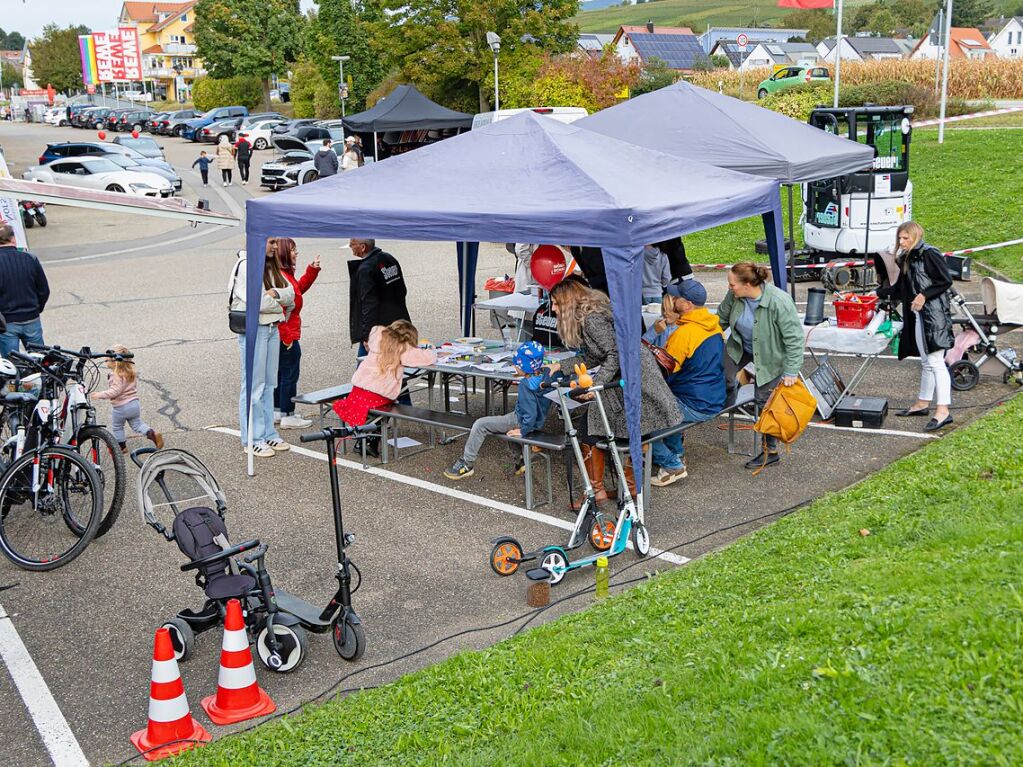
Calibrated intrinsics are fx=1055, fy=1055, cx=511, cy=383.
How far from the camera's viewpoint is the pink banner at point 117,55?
8906 cm

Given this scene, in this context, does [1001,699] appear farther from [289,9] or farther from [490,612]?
[289,9]

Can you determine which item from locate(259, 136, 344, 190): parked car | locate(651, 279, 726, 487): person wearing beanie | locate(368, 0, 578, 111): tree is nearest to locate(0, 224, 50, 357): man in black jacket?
locate(651, 279, 726, 487): person wearing beanie

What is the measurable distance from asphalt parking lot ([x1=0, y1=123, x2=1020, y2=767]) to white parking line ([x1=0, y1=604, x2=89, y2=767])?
35mm

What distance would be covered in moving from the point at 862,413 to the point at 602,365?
3063 millimetres

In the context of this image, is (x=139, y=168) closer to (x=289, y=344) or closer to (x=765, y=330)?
(x=289, y=344)

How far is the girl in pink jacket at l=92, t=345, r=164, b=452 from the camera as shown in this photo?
8.54 metres

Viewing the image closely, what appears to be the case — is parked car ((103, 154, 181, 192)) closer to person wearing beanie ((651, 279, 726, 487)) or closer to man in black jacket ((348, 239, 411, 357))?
man in black jacket ((348, 239, 411, 357))

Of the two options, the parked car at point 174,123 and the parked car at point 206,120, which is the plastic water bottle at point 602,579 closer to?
the parked car at point 206,120

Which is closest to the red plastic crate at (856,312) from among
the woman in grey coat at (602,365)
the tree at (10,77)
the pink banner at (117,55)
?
the woman in grey coat at (602,365)

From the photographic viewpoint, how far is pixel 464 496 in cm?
810

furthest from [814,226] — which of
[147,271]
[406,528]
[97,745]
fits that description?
[97,745]

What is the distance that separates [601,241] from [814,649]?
3.47 metres

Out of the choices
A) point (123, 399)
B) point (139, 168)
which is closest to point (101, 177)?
point (139, 168)

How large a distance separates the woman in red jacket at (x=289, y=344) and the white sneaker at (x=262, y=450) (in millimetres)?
748
